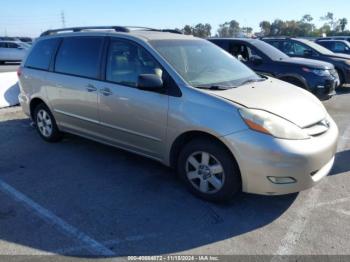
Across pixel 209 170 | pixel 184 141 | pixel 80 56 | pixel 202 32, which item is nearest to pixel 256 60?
pixel 80 56

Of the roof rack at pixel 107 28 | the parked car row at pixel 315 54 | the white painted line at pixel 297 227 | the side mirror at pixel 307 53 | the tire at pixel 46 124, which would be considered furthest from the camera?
the side mirror at pixel 307 53

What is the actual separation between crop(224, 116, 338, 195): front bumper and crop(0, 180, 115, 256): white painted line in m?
1.46

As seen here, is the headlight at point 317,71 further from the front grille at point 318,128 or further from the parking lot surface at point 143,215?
the front grille at point 318,128

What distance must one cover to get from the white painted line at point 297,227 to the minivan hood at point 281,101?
87 cm

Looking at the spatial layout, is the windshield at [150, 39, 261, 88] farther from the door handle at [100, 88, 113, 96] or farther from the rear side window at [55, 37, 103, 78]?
the rear side window at [55, 37, 103, 78]

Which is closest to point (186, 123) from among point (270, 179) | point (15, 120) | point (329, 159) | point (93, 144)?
point (270, 179)

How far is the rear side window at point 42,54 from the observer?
5492mm

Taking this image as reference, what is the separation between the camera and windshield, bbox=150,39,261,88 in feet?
13.3

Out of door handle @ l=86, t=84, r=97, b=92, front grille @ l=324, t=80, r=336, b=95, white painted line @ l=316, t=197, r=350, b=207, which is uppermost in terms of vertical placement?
door handle @ l=86, t=84, r=97, b=92

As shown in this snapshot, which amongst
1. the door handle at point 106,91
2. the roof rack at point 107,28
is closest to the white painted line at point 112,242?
the door handle at point 106,91

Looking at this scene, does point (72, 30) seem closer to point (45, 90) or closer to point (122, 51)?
point (45, 90)

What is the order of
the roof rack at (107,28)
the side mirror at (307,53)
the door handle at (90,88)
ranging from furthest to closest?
the side mirror at (307,53) < the roof rack at (107,28) < the door handle at (90,88)

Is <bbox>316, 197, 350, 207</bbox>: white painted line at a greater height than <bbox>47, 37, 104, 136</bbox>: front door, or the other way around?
<bbox>47, 37, 104, 136</bbox>: front door

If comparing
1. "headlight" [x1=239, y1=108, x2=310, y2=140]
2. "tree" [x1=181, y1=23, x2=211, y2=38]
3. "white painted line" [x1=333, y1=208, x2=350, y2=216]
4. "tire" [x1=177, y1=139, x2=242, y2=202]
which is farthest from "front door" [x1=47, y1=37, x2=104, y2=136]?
"tree" [x1=181, y1=23, x2=211, y2=38]
